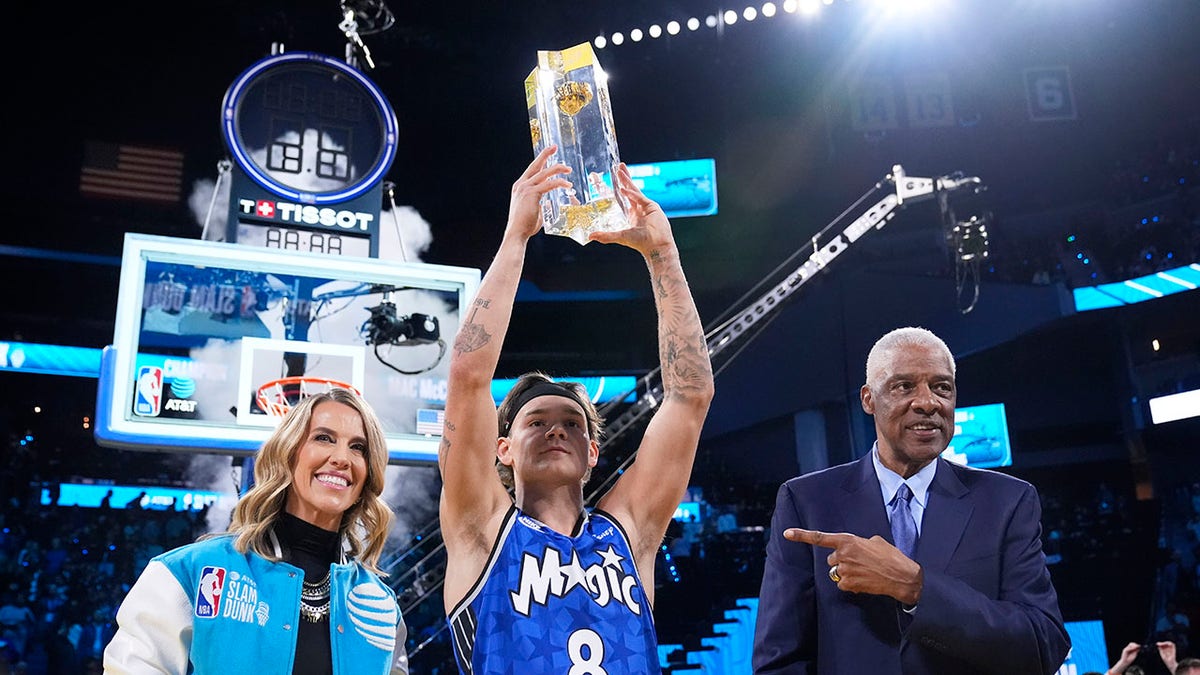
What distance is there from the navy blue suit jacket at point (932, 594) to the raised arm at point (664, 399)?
372 millimetres

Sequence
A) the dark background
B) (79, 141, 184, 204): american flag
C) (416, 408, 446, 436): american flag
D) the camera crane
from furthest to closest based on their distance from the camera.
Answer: (79, 141, 184, 204): american flag, the dark background, the camera crane, (416, 408, 446, 436): american flag

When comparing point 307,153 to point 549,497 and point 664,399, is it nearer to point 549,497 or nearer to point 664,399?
point 664,399

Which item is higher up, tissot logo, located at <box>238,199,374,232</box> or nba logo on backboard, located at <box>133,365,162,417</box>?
tissot logo, located at <box>238,199,374,232</box>

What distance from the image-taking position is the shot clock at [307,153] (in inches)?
270

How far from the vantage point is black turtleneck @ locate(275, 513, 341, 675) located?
2.55m

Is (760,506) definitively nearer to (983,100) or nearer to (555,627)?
(983,100)

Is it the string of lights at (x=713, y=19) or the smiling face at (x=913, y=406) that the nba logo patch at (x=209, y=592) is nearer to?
the smiling face at (x=913, y=406)

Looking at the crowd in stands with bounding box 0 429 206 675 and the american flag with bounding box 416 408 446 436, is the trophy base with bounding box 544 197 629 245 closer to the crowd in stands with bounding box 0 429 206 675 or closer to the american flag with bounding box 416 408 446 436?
the american flag with bounding box 416 408 446 436

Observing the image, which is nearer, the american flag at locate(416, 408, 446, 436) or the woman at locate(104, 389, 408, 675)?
the woman at locate(104, 389, 408, 675)

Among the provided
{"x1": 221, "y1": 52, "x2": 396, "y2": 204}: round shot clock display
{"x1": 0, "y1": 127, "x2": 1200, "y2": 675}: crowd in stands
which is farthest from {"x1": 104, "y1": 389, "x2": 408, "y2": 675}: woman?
{"x1": 0, "y1": 127, "x2": 1200, "y2": 675}: crowd in stands

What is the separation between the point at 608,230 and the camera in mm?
2811

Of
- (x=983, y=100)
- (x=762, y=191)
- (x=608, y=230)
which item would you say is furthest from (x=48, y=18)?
(x=983, y=100)

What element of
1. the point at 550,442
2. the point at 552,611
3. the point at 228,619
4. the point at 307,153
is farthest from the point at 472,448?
the point at 307,153

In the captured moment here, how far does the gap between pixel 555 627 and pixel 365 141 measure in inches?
222
